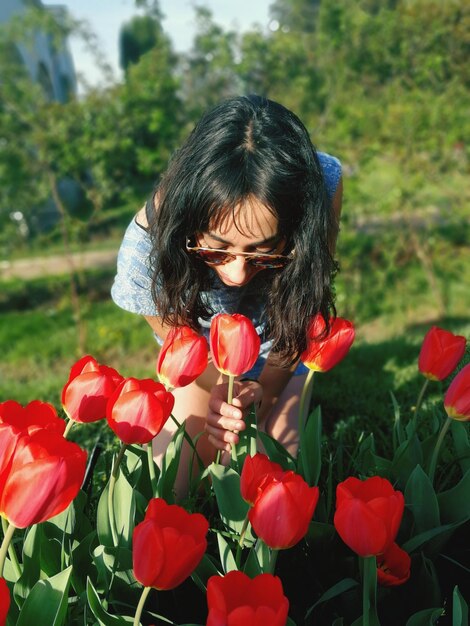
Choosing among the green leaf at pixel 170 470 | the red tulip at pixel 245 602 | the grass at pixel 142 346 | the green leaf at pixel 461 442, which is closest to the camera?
the red tulip at pixel 245 602

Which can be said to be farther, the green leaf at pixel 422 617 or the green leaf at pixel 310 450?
the green leaf at pixel 310 450

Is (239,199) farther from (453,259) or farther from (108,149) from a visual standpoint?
(453,259)

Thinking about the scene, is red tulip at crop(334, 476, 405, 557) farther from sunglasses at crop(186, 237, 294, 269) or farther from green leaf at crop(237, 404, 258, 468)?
sunglasses at crop(186, 237, 294, 269)

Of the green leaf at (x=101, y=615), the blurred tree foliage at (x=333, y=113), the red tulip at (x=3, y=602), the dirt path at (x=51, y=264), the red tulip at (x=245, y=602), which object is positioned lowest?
the dirt path at (x=51, y=264)

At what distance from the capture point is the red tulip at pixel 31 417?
1004 millimetres

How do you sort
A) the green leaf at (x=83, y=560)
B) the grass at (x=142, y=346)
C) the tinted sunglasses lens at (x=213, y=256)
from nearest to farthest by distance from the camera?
the green leaf at (x=83, y=560) → the tinted sunglasses lens at (x=213, y=256) → the grass at (x=142, y=346)

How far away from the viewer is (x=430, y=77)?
17.7 feet

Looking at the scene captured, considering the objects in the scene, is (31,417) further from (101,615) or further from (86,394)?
(101,615)

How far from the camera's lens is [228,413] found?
126 cm

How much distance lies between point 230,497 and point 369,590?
28cm

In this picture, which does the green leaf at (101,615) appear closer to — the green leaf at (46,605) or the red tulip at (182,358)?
the green leaf at (46,605)

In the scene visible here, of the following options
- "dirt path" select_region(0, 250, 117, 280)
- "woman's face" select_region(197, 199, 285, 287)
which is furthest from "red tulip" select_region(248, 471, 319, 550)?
"dirt path" select_region(0, 250, 117, 280)

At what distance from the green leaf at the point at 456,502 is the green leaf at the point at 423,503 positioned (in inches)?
1.9

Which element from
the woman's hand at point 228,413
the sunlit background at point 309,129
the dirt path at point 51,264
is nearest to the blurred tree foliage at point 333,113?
the sunlit background at point 309,129
